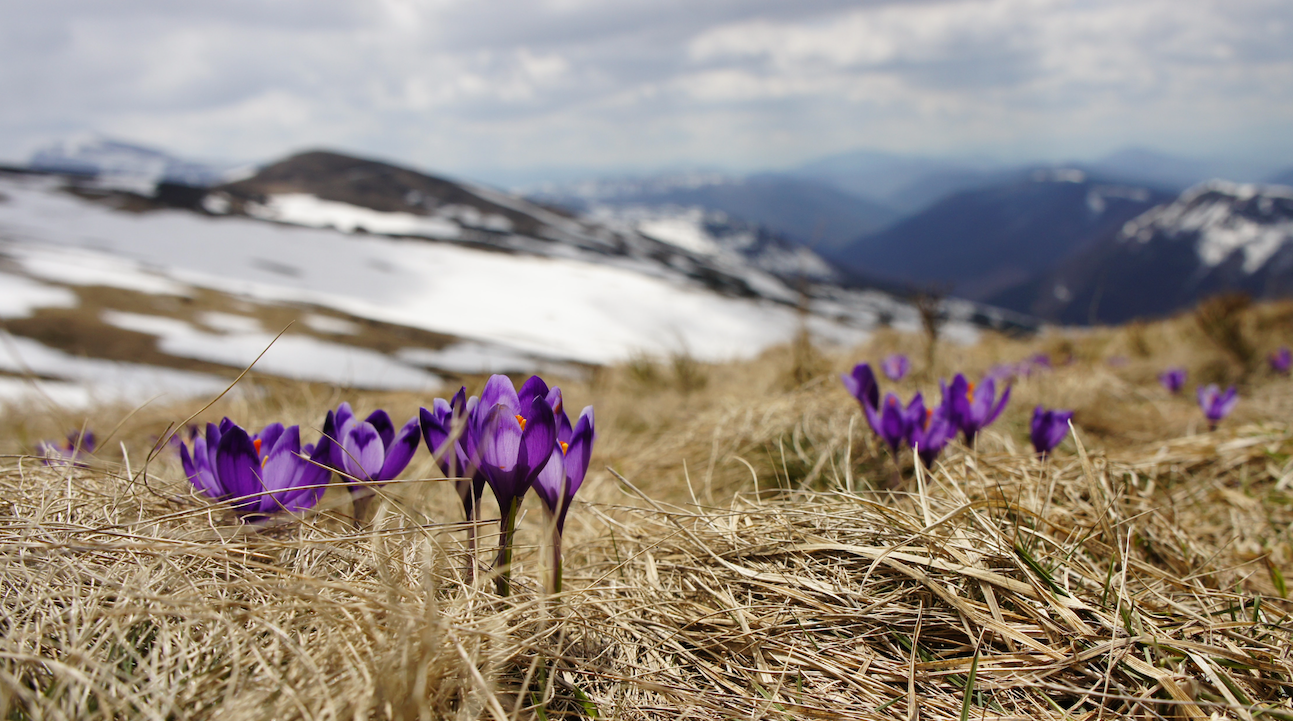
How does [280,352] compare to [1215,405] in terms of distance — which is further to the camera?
[280,352]

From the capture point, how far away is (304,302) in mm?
16281

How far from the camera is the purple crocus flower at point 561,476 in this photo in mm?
1163

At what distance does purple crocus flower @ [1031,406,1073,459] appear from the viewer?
213cm

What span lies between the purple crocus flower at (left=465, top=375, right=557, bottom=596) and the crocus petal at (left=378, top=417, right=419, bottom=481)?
12.3 inches

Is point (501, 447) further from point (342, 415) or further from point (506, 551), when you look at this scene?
point (342, 415)

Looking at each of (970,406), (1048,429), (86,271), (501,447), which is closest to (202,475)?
(501,447)

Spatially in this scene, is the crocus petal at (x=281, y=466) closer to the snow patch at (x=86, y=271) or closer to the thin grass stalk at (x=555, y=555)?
the thin grass stalk at (x=555, y=555)

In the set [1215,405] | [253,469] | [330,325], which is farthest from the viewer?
[330,325]

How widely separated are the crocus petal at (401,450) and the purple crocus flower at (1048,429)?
1860 millimetres

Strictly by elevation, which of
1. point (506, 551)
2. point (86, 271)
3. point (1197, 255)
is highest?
point (1197, 255)

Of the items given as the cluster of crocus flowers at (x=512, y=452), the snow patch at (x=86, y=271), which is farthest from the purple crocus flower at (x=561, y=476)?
the snow patch at (x=86, y=271)

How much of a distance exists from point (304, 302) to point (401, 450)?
1679 cm

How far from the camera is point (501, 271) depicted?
93.5ft

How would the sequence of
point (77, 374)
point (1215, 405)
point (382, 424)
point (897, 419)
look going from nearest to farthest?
point (382, 424), point (897, 419), point (1215, 405), point (77, 374)
